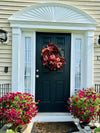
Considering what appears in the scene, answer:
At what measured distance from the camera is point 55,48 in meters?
2.81

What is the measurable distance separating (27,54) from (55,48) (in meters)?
0.72

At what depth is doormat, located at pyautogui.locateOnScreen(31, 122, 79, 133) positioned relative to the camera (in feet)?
7.14

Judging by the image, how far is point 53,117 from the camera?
2.67 meters

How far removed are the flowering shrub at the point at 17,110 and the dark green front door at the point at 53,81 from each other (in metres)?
0.74

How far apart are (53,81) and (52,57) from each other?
23.9 inches

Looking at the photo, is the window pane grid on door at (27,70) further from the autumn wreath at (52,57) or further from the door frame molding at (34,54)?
the autumn wreath at (52,57)

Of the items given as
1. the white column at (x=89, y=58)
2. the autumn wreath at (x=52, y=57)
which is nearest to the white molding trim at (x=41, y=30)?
the white column at (x=89, y=58)

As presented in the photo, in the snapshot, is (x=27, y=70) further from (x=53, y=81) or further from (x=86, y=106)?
(x=86, y=106)

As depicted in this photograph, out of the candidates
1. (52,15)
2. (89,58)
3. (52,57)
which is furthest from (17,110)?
(52,15)

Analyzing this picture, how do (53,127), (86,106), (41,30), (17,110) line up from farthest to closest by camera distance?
(41,30)
(53,127)
(86,106)
(17,110)

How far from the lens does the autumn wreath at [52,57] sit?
273cm

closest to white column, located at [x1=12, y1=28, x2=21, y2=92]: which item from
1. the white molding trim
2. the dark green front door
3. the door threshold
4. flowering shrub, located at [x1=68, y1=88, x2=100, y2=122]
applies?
the white molding trim

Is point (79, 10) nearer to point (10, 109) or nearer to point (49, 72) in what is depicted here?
point (49, 72)

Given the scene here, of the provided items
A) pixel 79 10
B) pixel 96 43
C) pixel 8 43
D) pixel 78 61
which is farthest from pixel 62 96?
pixel 79 10
